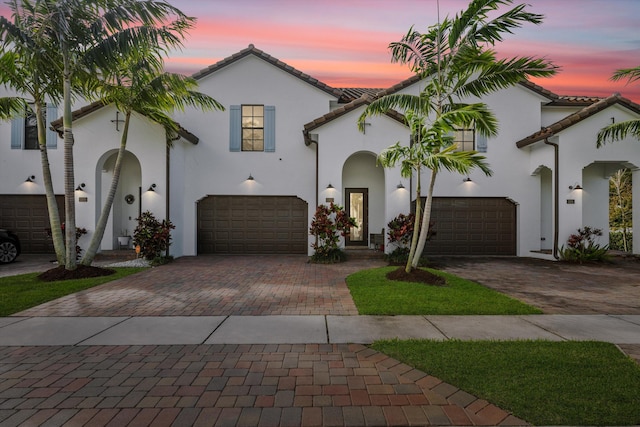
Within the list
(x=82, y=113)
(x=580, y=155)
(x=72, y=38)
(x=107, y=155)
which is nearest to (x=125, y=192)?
(x=107, y=155)

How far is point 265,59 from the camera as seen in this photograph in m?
13.8

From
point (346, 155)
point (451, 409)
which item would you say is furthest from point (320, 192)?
point (451, 409)

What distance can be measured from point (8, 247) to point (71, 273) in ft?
15.3

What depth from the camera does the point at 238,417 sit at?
275 cm

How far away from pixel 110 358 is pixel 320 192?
9.47 meters

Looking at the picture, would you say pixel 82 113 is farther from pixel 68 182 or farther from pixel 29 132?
pixel 68 182

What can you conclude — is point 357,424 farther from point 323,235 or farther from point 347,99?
point 347,99

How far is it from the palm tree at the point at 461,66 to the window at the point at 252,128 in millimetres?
6421

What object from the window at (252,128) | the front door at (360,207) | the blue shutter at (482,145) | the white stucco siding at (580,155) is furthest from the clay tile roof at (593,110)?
the window at (252,128)

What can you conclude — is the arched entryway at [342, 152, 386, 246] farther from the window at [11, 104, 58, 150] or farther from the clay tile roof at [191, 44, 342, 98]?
the window at [11, 104, 58, 150]

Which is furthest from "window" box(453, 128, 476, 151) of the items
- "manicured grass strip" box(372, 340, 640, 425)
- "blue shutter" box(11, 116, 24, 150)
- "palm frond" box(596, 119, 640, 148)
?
"blue shutter" box(11, 116, 24, 150)

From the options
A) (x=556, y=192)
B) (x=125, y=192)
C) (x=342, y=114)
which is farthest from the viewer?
(x=125, y=192)

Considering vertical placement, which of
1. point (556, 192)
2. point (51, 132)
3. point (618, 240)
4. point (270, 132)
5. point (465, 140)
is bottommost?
point (618, 240)

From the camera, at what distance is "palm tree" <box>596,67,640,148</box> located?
33.6 ft
